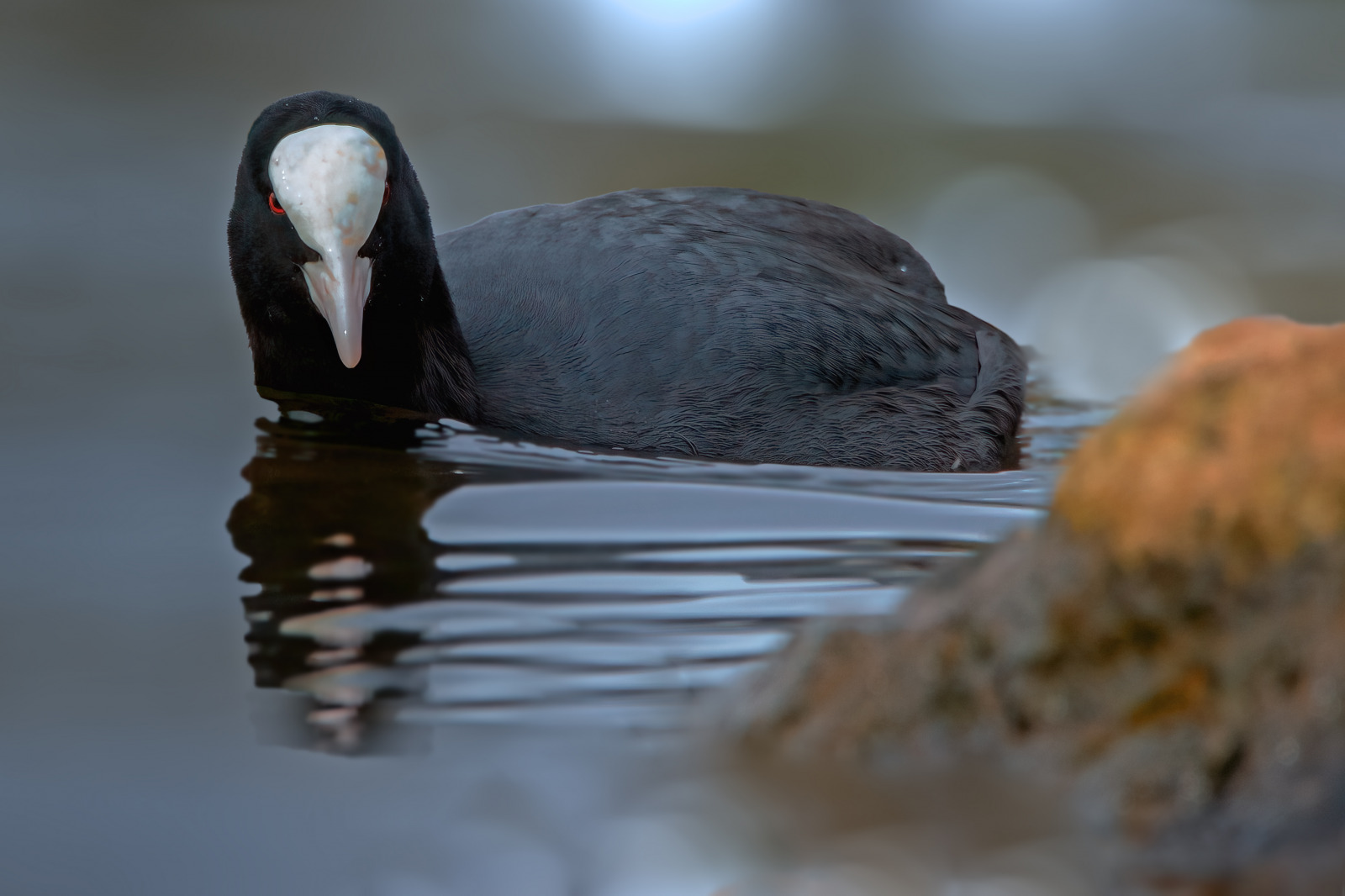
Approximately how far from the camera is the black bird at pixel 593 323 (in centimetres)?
279

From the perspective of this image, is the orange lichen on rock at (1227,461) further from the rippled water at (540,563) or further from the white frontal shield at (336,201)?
the white frontal shield at (336,201)

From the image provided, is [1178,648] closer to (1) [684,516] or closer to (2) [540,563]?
(2) [540,563]

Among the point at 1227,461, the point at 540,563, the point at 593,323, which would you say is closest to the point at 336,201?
the point at 593,323

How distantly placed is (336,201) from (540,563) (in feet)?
3.17

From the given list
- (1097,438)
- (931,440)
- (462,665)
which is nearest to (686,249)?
(931,440)

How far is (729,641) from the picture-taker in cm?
185

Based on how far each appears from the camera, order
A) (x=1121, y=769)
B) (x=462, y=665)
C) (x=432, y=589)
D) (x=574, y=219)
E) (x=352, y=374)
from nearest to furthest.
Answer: (x=1121, y=769)
(x=462, y=665)
(x=432, y=589)
(x=352, y=374)
(x=574, y=219)

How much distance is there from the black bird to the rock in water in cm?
176

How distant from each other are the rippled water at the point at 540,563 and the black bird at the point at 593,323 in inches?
5.4

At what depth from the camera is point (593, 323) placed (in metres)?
3.29

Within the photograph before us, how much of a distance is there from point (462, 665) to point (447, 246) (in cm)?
226

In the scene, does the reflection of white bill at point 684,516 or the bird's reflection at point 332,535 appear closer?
the bird's reflection at point 332,535

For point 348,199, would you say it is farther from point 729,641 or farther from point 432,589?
point 729,641

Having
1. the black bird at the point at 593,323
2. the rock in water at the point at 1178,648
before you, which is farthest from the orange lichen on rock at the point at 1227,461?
the black bird at the point at 593,323
